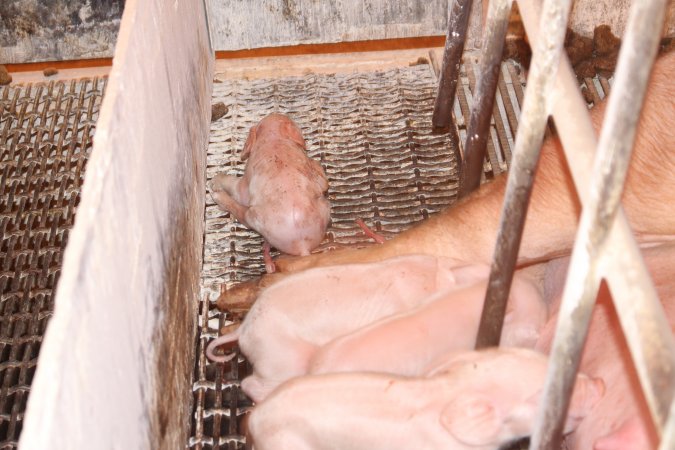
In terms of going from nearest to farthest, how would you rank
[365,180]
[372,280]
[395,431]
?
[395,431] < [372,280] < [365,180]

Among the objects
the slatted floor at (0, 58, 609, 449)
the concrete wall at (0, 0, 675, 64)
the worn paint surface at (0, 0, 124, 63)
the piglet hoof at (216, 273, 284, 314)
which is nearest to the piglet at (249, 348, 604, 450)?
the slatted floor at (0, 58, 609, 449)

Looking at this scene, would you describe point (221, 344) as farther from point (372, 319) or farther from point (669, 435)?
point (669, 435)

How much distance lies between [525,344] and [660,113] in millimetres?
595

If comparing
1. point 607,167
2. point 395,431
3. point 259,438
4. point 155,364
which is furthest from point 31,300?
point 607,167

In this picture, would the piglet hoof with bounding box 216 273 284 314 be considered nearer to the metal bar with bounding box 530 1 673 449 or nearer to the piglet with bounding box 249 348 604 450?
the piglet with bounding box 249 348 604 450

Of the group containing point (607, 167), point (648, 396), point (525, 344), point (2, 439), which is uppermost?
point (607, 167)

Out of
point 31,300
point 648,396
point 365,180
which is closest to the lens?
point 648,396

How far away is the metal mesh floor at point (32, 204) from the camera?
90.0 inches

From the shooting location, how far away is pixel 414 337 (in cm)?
194

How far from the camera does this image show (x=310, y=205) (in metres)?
2.49

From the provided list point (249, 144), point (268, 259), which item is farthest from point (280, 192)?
point (249, 144)

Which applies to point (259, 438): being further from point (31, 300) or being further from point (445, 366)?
point (31, 300)

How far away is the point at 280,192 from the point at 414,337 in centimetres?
72

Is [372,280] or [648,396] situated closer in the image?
[648,396]
